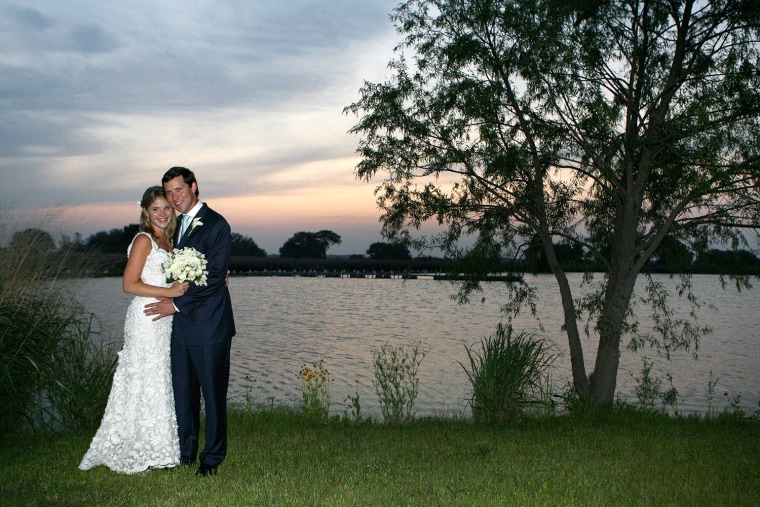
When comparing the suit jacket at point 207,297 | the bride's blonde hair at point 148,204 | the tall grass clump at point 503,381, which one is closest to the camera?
the suit jacket at point 207,297

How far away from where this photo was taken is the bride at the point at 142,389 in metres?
5.96

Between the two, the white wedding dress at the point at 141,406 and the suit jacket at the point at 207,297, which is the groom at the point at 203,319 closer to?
the suit jacket at the point at 207,297

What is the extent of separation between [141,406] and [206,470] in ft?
2.60

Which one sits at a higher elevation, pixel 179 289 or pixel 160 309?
pixel 179 289

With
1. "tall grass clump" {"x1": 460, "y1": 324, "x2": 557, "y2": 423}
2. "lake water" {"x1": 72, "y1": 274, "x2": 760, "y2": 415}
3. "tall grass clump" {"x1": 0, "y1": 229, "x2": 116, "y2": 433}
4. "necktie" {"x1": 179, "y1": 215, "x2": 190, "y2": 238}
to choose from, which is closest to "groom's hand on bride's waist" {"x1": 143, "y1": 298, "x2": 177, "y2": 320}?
"necktie" {"x1": 179, "y1": 215, "x2": 190, "y2": 238}

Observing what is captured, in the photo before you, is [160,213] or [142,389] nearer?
[142,389]

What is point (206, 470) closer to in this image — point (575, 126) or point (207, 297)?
point (207, 297)

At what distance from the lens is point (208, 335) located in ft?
19.0

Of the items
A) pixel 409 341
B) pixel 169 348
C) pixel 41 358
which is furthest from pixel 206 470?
pixel 409 341

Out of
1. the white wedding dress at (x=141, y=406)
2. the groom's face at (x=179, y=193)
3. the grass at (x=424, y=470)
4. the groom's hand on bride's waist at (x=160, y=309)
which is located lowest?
the grass at (x=424, y=470)

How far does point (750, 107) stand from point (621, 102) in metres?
2.43

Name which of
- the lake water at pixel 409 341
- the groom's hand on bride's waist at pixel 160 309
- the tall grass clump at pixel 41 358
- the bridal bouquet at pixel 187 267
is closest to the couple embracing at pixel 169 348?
the groom's hand on bride's waist at pixel 160 309

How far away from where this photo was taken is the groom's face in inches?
231

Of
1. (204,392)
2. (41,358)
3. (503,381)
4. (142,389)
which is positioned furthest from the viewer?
(503,381)
